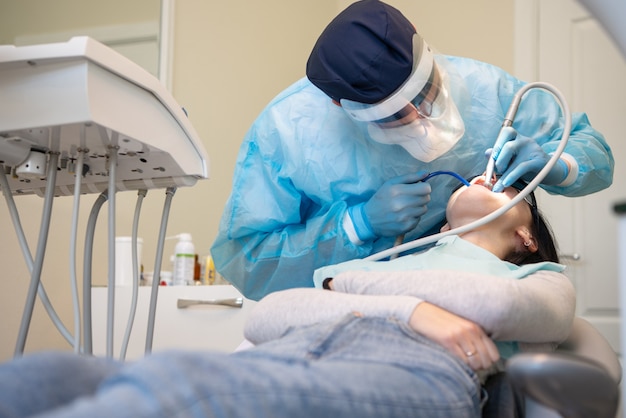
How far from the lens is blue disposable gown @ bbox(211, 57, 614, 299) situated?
154cm

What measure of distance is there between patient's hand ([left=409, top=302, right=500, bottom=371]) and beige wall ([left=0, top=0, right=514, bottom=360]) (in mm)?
1538

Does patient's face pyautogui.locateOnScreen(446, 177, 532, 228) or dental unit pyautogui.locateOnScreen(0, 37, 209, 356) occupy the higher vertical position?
dental unit pyautogui.locateOnScreen(0, 37, 209, 356)

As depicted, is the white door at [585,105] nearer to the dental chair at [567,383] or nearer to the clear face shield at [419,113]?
the clear face shield at [419,113]

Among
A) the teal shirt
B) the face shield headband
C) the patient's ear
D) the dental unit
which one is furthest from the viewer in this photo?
the patient's ear

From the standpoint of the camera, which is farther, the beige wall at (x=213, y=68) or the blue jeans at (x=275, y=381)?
the beige wall at (x=213, y=68)

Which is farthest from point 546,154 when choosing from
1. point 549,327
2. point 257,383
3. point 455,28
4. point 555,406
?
point 455,28

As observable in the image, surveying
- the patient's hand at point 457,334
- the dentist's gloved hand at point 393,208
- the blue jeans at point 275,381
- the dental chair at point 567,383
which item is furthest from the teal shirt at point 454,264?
the dental chair at point 567,383

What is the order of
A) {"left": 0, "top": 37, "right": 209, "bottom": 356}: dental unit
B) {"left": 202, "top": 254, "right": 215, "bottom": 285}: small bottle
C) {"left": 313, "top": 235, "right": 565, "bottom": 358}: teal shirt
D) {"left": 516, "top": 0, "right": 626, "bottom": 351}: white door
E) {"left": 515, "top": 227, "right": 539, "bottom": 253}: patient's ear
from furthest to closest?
{"left": 516, "top": 0, "right": 626, "bottom": 351}: white door, {"left": 202, "top": 254, "right": 215, "bottom": 285}: small bottle, {"left": 515, "top": 227, "right": 539, "bottom": 253}: patient's ear, {"left": 313, "top": 235, "right": 565, "bottom": 358}: teal shirt, {"left": 0, "top": 37, "right": 209, "bottom": 356}: dental unit

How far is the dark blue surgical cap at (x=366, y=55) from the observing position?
→ 52.1 inches

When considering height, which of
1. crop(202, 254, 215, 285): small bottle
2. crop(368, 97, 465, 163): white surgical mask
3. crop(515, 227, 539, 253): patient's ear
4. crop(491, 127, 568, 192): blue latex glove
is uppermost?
crop(368, 97, 465, 163): white surgical mask

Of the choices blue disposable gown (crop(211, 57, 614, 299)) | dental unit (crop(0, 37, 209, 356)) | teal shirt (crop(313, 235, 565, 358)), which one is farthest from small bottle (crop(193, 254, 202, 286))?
teal shirt (crop(313, 235, 565, 358))

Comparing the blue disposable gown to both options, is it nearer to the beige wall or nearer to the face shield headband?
the face shield headband

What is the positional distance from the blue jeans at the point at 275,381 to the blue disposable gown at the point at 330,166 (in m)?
0.66

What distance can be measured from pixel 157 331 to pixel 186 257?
0.30 meters
